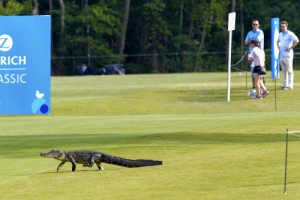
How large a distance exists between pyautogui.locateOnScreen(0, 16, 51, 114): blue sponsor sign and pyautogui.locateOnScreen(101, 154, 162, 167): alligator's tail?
11.8 meters

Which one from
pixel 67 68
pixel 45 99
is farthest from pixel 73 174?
pixel 67 68

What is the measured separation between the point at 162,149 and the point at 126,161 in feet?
9.02

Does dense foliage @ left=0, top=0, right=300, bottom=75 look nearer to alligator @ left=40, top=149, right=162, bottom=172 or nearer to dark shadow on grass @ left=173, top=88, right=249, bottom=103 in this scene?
dark shadow on grass @ left=173, top=88, right=249, bottom=103

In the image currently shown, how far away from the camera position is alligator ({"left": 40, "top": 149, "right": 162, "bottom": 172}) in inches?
538

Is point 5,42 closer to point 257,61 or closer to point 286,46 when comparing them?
point 257,61

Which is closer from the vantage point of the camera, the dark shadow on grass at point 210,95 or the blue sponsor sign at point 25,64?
the blue sponsor sign at point 25,64

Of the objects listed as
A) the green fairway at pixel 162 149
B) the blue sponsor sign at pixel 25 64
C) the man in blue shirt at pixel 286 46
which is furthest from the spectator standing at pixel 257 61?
the blue sponsor sign at pixel 25 64

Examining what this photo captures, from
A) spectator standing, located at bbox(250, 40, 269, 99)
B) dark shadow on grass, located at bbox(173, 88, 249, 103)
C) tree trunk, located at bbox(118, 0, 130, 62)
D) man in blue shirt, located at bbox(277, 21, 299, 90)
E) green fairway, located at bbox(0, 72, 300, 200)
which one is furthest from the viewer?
tree trunk, located at bbox(118, 0, 130, 62)

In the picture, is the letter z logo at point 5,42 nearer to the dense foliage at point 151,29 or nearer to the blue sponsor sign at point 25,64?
the blue sponsor sign at point 25,64

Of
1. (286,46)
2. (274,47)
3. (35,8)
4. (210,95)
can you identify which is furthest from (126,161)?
(35,8)

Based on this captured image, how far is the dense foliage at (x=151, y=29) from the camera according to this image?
64.6 m

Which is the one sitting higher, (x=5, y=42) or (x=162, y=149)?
(x=5, y=42)

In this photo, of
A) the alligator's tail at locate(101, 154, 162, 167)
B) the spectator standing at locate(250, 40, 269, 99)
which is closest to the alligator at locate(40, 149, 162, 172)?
the alligator's tail at locate(101, 154, 162, 167)

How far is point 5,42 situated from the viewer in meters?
25.2
